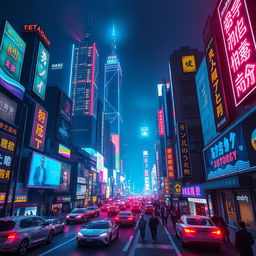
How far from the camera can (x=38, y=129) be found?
123ft

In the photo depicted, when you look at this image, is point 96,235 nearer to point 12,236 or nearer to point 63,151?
point 12,236

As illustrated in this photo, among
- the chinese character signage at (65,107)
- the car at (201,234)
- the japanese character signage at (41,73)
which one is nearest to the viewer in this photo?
the car at (201,234)

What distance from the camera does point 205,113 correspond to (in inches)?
894

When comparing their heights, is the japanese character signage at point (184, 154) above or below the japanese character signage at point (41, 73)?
below

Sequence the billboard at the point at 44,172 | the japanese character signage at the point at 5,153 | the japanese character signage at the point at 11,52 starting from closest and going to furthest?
1. the japanese character signage at the point at 5,153
2. the japanese character signage at the point at 11,52
3. the billboard at the point at 44,172

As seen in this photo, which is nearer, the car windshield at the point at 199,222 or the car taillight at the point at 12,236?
the car taillight at the point at 12,236

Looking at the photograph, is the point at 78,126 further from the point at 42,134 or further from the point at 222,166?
the point at 222,166

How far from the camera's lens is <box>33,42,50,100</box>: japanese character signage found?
38.7 metres

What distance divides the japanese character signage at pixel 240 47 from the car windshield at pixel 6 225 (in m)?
13.8

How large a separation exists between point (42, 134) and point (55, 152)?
33.2 feet

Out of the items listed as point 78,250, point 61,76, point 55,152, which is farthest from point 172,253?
point 61,76

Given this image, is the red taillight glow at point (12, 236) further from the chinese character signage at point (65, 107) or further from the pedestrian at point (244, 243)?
the chinese character signage at point (65, 107)

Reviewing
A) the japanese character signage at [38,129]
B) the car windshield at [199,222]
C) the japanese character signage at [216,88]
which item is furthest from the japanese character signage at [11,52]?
the car windshield at [199,222]

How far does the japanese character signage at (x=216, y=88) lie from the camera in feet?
47.8
